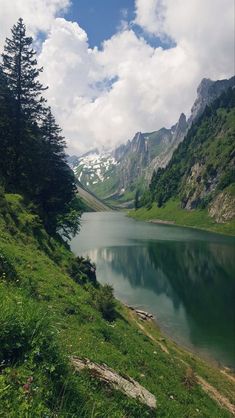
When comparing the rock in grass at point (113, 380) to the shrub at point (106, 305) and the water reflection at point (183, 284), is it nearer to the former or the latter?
the shrub at point (106, 305)

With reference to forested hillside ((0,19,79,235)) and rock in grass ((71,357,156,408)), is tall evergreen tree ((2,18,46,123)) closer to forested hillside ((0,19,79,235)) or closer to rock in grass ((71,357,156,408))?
forested hillside ((0,19,79,235))

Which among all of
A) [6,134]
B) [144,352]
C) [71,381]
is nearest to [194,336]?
[144,352]

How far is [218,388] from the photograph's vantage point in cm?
3231

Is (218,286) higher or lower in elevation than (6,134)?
lower

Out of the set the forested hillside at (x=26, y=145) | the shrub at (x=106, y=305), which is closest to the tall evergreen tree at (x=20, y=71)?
the forested hillside at (x=26, y=145)

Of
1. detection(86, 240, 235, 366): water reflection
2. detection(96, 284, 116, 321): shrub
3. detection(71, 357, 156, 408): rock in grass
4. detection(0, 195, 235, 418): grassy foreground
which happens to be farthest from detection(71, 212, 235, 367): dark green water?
detection(71, 357, 156, 408): rock in grass

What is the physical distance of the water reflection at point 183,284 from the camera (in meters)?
50.1

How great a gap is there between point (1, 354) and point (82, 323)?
14.3 m

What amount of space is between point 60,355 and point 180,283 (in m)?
70.9

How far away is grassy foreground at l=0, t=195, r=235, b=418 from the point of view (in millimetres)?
7591

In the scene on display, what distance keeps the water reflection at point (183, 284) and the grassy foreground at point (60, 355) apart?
924 centimetres

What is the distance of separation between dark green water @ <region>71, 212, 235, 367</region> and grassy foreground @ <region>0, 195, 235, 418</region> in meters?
8.65

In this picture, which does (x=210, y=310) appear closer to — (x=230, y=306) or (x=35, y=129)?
(x=230, y=306)

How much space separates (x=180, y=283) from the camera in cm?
7719
